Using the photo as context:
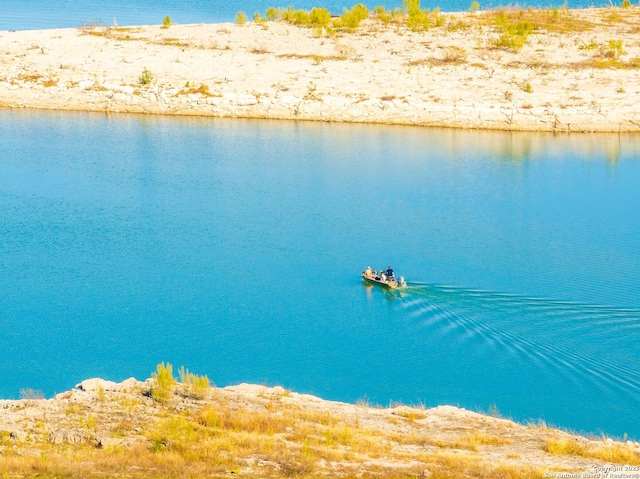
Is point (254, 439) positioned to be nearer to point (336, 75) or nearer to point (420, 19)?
point (336, 75)

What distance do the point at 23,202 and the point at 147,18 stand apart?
6159 cm

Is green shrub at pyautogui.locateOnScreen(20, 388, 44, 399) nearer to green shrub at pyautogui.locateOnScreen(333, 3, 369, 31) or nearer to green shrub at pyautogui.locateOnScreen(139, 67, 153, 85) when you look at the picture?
green shrub at pyautogui.locateOnScreen(139, 67, 153, 85)

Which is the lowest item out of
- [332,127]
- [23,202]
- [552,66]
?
[23,202]

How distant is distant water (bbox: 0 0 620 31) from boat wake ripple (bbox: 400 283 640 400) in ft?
220

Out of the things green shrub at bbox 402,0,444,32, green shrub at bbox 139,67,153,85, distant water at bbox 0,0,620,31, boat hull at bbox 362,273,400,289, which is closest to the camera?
boat hull at bbox 362,273,400,289

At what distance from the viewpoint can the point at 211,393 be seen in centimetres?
2041

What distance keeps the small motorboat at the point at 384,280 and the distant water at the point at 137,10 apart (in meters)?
64.1

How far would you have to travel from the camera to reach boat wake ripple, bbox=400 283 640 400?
80.6 ft

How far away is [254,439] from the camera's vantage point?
17406 millimetres

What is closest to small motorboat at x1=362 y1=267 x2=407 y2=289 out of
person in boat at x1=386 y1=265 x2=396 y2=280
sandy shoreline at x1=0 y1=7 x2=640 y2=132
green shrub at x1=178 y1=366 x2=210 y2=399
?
person in boat at x1=386 y1=265 x2=396 y2=280

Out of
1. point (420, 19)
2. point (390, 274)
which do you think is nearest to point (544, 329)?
point (390, 274)

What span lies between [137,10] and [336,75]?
4597 cm

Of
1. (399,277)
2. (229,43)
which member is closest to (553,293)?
(399,277)

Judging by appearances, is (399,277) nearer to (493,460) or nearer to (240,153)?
(493,460)
